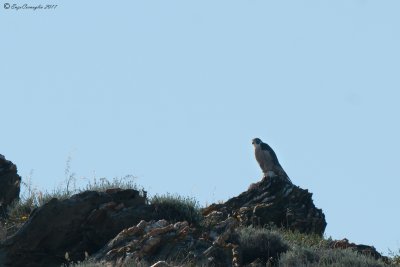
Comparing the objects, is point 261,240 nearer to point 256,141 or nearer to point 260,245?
point 260,245

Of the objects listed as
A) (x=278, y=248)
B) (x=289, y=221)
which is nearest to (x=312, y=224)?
(x=289, y=221)

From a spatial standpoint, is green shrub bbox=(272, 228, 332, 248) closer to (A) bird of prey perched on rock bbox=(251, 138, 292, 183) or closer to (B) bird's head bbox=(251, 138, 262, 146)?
(A) bird of prey perched on rock bbox=(251, 138, 292, 183)

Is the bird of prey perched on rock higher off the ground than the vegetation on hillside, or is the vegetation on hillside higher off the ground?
the bird of prey perched on rock

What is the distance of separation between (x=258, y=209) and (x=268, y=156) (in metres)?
6.37

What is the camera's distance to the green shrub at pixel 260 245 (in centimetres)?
1587

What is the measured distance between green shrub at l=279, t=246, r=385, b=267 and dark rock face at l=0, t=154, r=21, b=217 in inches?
216

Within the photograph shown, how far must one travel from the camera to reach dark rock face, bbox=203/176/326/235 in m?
19.1

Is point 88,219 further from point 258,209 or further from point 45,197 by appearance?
point 258,209

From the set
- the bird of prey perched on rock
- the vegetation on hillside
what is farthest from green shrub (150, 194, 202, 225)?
the bird of prey perched on rock

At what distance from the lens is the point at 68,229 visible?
51.6 ft

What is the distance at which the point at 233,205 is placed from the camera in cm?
1930

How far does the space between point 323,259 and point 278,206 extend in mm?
3966

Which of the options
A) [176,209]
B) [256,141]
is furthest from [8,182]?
[256,141]

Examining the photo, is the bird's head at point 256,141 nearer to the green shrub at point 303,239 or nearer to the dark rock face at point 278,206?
the dark rock face at point 278,206
